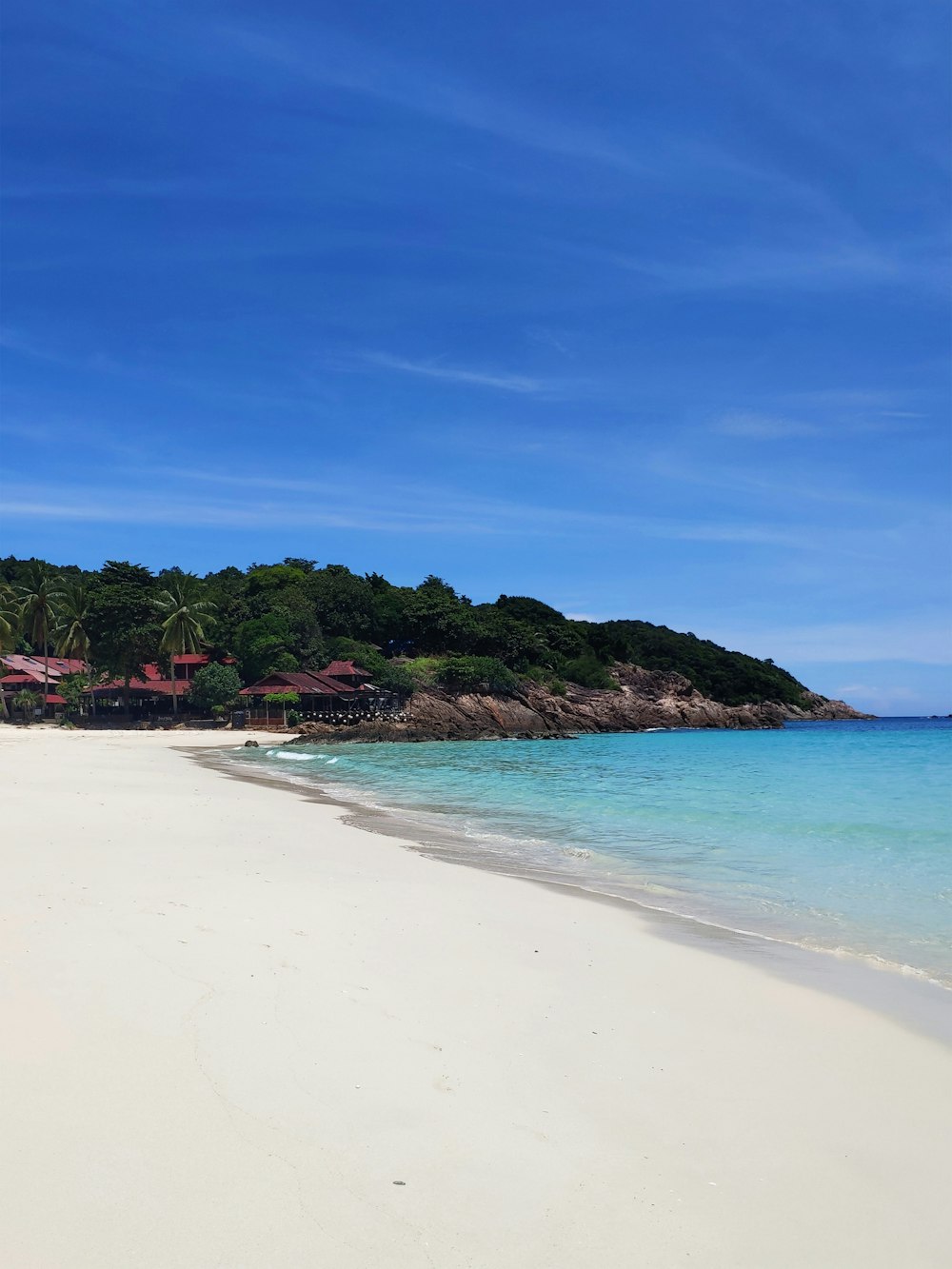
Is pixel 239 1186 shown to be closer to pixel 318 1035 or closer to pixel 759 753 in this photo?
pixel 318 1035

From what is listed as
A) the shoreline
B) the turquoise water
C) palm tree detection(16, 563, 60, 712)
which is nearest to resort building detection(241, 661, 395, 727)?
palm tree detection(16, 563, 60, 712)

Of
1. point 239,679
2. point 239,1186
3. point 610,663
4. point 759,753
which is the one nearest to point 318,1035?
point 239,1186

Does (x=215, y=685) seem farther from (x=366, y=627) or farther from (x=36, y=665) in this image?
(x=36, y=665)

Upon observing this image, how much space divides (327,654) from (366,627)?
21.1 feet

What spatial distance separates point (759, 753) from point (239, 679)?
35157mm

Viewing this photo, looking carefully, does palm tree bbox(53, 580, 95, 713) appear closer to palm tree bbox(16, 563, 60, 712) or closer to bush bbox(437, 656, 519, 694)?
palm tree bbox(16, 563, 60, 712)

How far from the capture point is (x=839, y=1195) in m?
3.15

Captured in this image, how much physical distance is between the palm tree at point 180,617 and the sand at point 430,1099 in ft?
161

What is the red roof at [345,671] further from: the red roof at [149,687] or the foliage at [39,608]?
the foliage at [39,608]

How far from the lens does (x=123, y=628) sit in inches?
2094

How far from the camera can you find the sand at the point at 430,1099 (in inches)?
107

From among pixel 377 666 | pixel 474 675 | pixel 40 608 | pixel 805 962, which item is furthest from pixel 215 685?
pixel 805 962

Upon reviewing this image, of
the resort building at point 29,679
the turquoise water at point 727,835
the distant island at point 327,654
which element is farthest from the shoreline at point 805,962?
the resort building at point 29,679

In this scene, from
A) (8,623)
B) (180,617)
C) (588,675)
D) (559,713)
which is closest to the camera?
(8,623)
